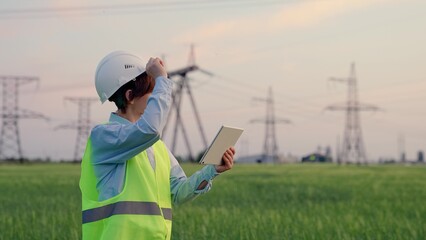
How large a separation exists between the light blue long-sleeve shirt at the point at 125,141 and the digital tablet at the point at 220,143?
0.34 ft

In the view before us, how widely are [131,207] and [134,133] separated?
0.94 feet

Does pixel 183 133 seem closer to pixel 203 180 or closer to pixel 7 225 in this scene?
pixel 7 225

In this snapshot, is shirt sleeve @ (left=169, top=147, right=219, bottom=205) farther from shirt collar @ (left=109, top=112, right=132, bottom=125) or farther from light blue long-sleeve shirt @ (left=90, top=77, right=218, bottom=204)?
shirt collar @ (left=109, top=112, right=132, bottom=125)

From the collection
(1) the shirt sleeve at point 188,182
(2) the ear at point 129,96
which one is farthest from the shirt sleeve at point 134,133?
(1) the shirt sleeve at point 188,182

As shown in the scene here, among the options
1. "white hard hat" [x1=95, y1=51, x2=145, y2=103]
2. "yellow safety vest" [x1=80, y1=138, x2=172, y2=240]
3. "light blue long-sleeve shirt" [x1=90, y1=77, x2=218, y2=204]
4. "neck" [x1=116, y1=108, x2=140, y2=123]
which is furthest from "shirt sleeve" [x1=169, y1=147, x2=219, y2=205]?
"white hard hat" [x1=95, y1=51, x2=145, y2=103]

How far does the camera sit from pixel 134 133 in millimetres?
3072

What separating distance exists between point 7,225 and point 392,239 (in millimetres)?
3797

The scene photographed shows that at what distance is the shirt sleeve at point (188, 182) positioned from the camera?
11.0ft

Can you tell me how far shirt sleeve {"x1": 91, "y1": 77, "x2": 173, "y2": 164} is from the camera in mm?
3053

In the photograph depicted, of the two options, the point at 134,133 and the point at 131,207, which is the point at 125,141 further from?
the point at 131,207

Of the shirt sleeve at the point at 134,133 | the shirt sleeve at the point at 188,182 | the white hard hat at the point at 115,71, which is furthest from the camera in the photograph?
the shirt sleeve at the point at 188,182

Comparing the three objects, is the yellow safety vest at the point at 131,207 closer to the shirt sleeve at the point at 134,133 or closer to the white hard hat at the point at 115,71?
the shirt sleeve at the point at 134,133

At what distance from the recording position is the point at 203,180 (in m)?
3.36

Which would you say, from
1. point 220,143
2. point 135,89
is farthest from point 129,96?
point 220,143
